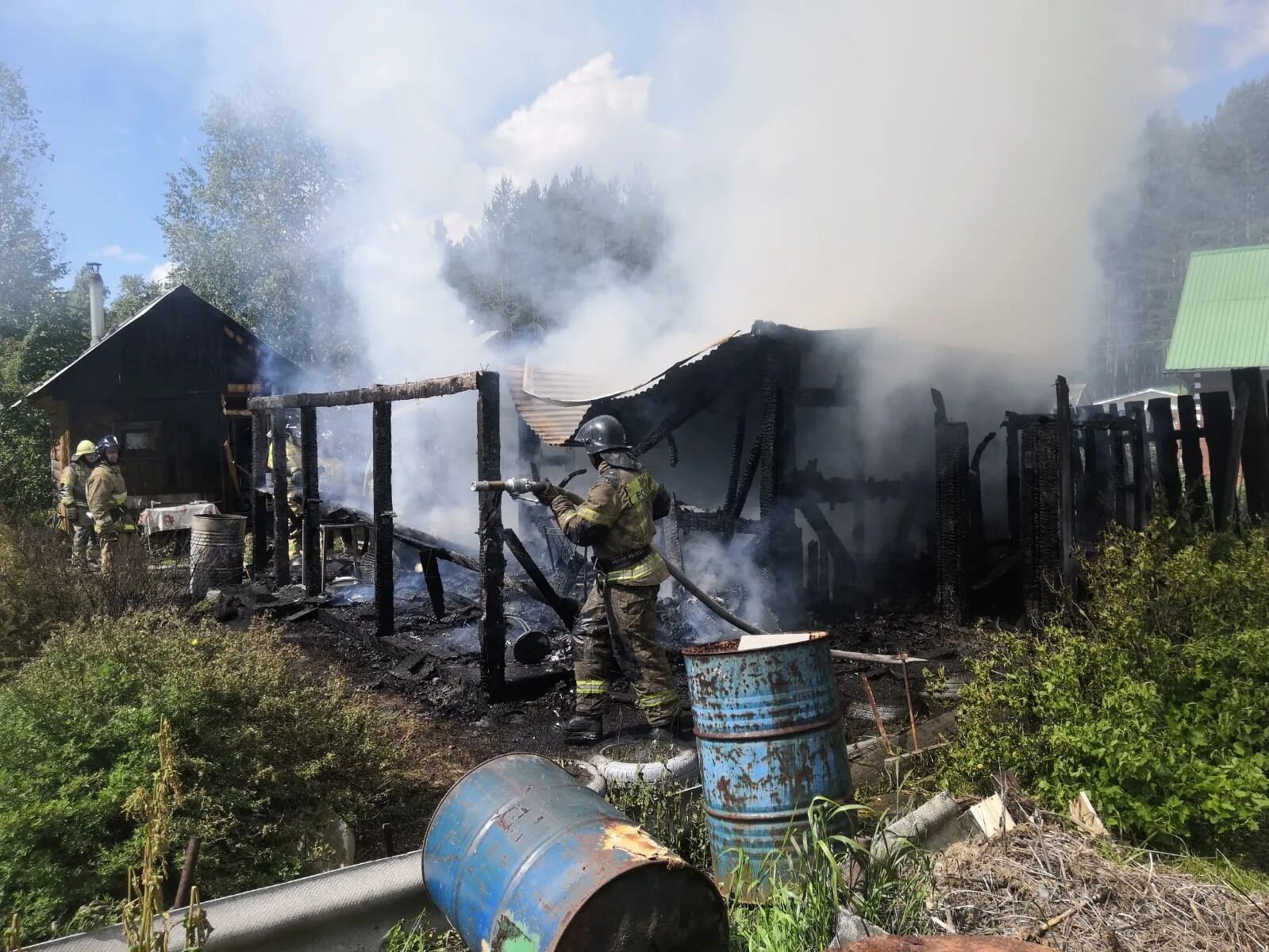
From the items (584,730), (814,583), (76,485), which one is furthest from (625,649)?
(76,485)

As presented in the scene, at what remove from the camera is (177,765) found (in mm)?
3320

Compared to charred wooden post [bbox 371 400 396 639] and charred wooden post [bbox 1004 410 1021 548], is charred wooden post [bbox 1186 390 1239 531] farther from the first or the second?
charred wooden post [bbox 371 400 396 639]

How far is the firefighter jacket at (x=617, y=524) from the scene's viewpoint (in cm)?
535

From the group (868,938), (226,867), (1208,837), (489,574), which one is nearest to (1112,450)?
(1208,837)

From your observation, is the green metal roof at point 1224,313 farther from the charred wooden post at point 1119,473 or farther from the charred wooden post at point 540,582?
the charred wooden post at point 540,582

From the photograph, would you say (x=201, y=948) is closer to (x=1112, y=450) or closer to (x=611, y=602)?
(x=611, y=602)

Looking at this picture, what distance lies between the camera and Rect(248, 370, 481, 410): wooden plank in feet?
21.2

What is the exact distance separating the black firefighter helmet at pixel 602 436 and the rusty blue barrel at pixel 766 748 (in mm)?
2325

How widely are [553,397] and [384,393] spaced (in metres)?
2.66

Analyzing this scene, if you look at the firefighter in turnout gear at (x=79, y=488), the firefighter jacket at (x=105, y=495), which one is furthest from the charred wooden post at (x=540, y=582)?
the firefighter in turnout gear at (x=79, y=488)

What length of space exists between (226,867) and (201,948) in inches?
32.2

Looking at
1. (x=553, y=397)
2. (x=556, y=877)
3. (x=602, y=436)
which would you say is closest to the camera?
(x=556, y=877)

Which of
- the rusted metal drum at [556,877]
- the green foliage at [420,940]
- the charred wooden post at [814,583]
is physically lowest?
the green foliage at [420,940]

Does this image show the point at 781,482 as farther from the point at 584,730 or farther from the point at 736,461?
the point at 584,730
